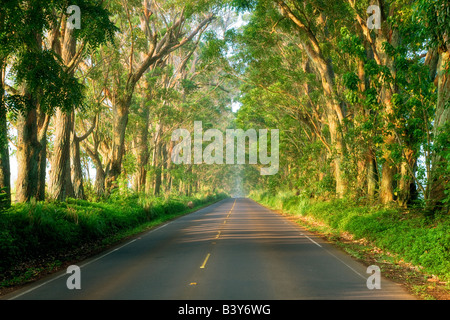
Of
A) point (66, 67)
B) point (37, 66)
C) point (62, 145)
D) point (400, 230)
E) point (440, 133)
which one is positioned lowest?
point (400, 230)

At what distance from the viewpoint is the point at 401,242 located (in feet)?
35.4

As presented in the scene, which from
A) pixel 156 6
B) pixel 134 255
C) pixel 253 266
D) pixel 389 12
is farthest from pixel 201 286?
pixel 156 6

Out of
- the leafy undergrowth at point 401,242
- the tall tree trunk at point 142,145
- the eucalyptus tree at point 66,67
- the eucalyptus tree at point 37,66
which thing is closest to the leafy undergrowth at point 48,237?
the eucalyptus tree at point 66,67

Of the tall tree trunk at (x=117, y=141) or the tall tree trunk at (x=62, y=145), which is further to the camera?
the tall tree trunk at (x=117, y=141)

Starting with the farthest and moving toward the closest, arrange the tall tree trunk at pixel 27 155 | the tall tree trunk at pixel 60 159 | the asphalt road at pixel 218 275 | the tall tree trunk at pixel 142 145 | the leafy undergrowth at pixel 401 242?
the tall tree trunk at pixel 142 145 < the tall tree trunk at pixel 60 159 < the tall tree trunk at pixel 27 155 < the leafy undergrowth at pixel 401 242 < the asphalt road at pixel 218 275

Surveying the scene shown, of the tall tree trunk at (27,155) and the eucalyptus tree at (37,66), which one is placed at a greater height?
the eucalyptus tree at (37,66)

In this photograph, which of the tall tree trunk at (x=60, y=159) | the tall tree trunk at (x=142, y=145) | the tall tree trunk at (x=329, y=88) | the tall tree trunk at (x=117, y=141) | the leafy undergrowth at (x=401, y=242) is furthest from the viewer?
the tall tree trunk at (x=142, y=145)

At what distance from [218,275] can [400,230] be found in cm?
666

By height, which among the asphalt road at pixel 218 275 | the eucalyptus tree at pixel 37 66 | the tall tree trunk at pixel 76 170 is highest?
the eucalyptus tree at pixel 37 66

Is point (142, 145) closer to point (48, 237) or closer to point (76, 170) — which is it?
point (76, 170)

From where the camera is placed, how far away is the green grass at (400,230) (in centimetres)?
877

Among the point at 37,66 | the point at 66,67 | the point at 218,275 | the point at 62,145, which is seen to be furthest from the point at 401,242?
the point at 62,145

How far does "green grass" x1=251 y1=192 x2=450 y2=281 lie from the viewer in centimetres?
877

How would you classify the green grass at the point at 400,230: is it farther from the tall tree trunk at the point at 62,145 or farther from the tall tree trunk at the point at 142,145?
the tall tree trunk at the point at 142,145
